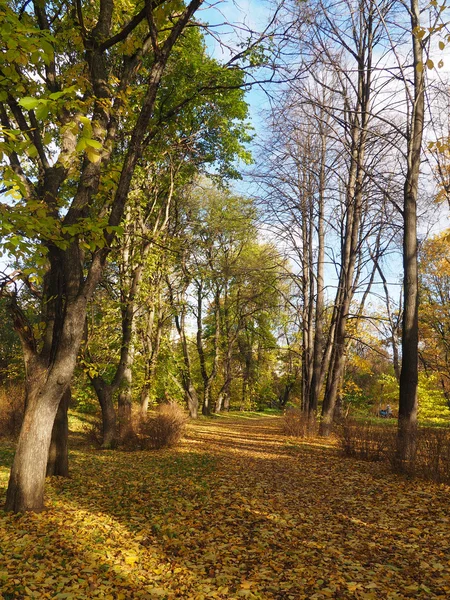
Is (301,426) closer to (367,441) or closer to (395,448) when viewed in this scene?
(367,441)

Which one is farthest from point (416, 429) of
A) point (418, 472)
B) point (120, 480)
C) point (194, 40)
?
point (194, 40)

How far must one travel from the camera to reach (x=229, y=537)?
14.7 ft

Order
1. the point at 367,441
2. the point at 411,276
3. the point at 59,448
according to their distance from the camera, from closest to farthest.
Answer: the point at 59,448 < the point at 411,276 < the point at 367,441

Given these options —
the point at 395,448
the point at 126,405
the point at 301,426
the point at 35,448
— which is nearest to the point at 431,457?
the point at 395,448

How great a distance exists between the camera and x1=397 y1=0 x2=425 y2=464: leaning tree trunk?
7.64m

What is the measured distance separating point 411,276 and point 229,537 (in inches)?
233

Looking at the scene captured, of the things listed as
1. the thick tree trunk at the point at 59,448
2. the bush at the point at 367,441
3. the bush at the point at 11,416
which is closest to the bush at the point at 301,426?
the bush at the point at 367,441

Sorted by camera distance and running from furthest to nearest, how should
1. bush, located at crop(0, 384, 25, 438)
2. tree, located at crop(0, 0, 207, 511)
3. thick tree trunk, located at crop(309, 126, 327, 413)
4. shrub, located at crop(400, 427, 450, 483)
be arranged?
thick tree trunk, located at crop(309, 126, 327, 413), bush, located at crop(0, 384, 25, 438), shrub, located at crop(400, 427, 450, 483), tree, located at crop(0, 0, 207, 511)

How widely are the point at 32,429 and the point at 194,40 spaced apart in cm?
929

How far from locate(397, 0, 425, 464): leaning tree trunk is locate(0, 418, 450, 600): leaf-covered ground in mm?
1213

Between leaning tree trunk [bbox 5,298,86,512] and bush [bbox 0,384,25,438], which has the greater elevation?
leaning tree trunk [bbox 5,298,86,512]

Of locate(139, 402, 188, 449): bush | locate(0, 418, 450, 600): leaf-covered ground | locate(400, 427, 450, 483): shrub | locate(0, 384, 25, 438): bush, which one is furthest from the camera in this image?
locate(0, 384, 25, 438): bush

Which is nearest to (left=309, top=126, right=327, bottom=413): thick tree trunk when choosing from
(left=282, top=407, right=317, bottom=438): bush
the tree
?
(left=282, top=407, right=317, bottom=438): bush

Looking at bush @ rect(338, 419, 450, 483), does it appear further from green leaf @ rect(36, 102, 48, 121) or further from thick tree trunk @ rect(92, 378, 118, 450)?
green leaf @ rect(36, 102, 48, 121)
